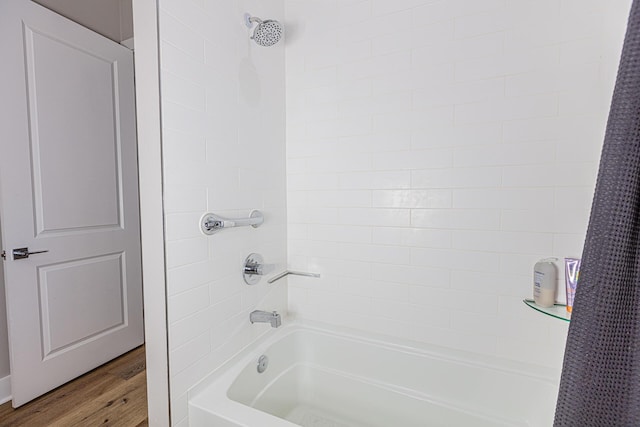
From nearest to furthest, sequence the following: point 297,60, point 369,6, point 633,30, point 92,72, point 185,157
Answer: point 633,30 → point 185,157 → point 369,6 → point 297,60 → point 92,72

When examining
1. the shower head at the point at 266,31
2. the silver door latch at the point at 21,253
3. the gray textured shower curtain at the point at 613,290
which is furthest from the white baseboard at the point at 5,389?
the gray textured shower curtain at the point at 613,290

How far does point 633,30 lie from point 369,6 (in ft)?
4.36

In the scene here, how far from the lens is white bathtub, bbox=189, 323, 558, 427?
48.0 inches

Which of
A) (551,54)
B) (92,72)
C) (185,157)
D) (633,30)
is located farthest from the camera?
(92,72)

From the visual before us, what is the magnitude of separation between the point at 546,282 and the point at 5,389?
2.82m

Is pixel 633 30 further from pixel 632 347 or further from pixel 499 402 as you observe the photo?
pixel 499 402

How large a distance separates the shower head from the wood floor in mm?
2003

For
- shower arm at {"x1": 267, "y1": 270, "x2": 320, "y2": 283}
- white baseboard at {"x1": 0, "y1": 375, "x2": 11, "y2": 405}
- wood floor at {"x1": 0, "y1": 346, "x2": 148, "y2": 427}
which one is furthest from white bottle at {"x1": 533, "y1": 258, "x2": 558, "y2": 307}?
white baseboard at {"x1": 0, "y1": 375, "x2": 11, "y2": 405}

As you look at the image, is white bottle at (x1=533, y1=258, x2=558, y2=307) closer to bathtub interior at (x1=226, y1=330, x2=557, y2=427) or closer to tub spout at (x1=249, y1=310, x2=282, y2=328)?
bathtub interior at (x1=226, y1=330, x2=557, y2=427)

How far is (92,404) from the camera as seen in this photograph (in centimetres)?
171

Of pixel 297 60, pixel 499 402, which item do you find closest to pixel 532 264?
pixel 499 402

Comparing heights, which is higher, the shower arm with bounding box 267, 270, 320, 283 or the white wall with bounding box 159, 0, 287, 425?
the white wall with bounding box 159, 0, 287, 425

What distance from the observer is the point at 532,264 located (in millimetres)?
1270

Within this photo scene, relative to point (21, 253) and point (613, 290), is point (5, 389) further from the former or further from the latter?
point (613, 290)
